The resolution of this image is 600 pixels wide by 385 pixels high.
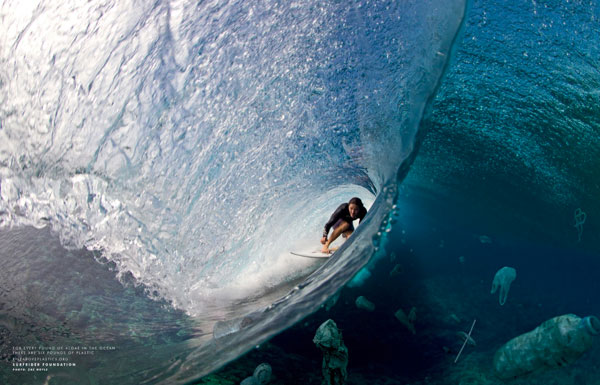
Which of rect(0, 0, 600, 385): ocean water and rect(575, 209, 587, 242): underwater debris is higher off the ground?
rect(0, 0, 600, 385): ocean water

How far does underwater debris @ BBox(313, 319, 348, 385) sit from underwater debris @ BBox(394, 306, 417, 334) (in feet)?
9.90

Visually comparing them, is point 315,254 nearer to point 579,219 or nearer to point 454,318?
point 454,318

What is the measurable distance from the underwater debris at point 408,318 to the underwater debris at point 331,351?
3017 mm

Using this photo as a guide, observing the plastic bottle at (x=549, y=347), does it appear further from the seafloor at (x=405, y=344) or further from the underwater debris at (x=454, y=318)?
the underwater debris at (x=454, y=318)

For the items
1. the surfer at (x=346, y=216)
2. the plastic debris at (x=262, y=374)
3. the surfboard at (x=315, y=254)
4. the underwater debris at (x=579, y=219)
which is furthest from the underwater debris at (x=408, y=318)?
the underwater debris at (x=579, y=219)

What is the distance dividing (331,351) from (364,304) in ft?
13.1

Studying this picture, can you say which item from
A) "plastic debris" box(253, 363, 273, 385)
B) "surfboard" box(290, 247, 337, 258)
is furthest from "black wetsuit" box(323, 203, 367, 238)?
"plastic debris" box(253, 363, 273, 385)

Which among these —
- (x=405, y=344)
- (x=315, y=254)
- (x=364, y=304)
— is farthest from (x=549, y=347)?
(x=315, y=254)

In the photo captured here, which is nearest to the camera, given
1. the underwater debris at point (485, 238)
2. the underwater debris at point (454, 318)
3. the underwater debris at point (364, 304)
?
the underwater debris at point (364, 304)

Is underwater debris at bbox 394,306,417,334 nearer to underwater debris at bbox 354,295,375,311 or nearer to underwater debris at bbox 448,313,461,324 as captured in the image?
underwater debris at bbox 354,295,375,311

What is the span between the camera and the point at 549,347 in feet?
15.8

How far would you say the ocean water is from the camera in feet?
10.7

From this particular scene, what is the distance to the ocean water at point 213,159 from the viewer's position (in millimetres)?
3252

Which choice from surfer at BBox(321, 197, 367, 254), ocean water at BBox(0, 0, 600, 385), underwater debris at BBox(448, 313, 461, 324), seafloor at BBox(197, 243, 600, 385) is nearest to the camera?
ocean water at BBox(0, 0, 600, 385)
